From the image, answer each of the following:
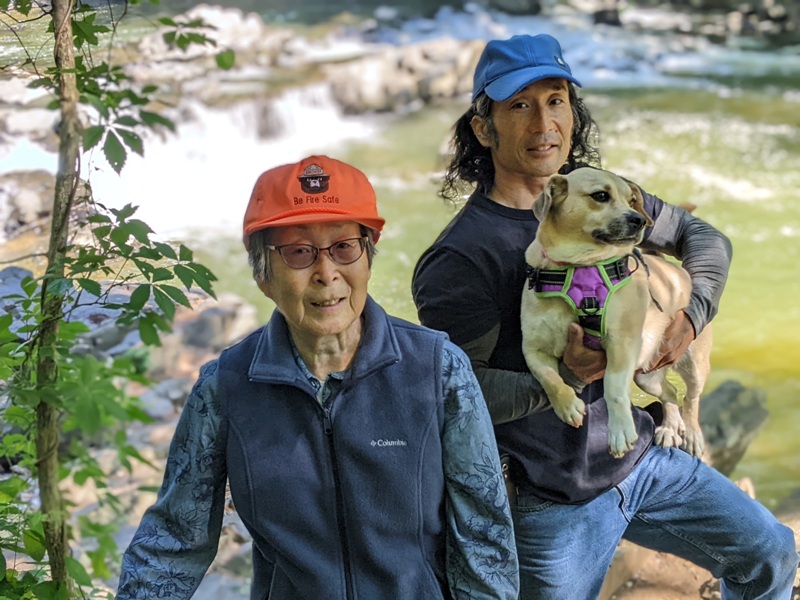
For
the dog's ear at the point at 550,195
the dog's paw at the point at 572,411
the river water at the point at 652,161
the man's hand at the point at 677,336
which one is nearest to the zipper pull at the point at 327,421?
the dog's paw at the point at 572,411

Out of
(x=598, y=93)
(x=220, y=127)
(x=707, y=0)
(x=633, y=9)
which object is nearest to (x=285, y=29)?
(x=220, y=127)

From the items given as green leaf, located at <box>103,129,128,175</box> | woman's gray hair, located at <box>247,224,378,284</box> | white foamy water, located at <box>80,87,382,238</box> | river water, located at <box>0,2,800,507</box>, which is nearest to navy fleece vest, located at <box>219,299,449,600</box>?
woman's gray hair, located at <box>247,224,378,284</box>

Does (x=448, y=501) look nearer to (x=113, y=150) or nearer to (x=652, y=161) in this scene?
(x=113, y=150)

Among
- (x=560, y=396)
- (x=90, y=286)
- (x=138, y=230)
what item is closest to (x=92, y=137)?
(x=138, y=230)

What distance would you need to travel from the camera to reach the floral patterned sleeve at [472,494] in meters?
1.92

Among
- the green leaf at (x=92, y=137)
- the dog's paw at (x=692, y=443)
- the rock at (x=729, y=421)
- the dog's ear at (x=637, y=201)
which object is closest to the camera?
the green leaf at (x=92, y=137)

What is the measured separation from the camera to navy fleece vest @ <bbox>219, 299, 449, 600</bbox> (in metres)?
1.88

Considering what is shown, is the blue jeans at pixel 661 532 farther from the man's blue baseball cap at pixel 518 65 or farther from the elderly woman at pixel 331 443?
the man's blue baseball cap at pixel 518 65

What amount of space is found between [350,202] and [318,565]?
2.46ft

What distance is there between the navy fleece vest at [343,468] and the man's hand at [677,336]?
78 centimetres

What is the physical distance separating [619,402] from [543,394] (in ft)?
0.66

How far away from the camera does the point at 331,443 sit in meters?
1.88

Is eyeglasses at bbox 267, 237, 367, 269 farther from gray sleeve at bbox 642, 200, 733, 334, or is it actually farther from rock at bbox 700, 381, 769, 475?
rock at bbox 700, 381, 769, 475

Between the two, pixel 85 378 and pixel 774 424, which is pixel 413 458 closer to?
pixel 85 378
